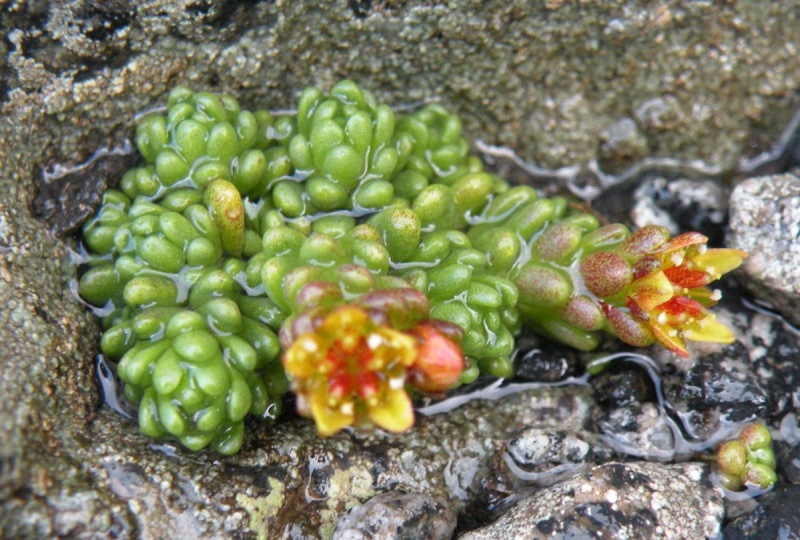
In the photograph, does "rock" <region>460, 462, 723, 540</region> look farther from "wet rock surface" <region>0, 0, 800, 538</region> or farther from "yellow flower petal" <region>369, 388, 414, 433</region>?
"yellow flower petal" <region>369, 388, 414, 433</region>

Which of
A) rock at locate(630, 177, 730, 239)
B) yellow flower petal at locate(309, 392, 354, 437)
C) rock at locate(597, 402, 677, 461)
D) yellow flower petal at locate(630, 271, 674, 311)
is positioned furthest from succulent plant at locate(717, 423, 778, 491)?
yellow flower petal at locate(309, 392, 354, 437)

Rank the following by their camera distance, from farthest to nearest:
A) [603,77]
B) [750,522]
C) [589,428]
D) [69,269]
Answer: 1. [603,77]
2. [589,428]
3. [69,269]
4. [750,522]

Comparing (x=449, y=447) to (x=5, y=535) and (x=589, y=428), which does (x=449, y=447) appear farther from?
(x=5, y=535)

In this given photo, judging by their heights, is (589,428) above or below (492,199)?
below

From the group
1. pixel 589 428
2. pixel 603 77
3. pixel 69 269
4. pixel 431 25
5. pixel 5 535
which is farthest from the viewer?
pixel 603 77

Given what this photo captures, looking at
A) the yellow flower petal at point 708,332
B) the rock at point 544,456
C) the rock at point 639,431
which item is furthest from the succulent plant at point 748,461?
the rock at point 544,456

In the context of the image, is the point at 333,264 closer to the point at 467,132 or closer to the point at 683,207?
the point at 467,132

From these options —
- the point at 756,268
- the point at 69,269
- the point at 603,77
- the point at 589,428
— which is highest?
the point at 603,77

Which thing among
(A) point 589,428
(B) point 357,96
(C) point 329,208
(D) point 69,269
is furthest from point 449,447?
(D) point 69,269
